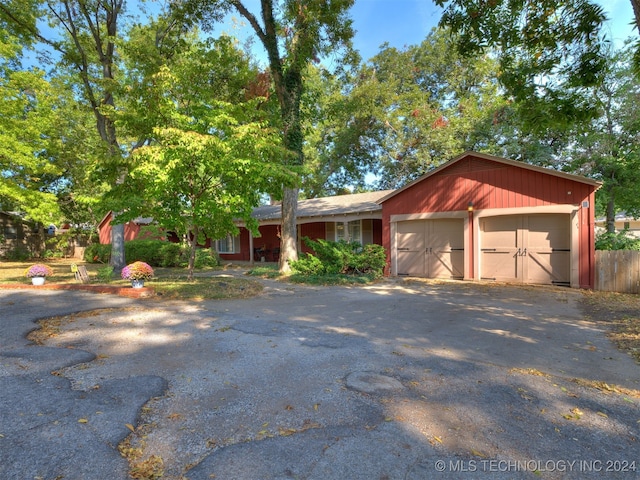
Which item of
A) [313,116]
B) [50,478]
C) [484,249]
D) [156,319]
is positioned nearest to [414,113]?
[313,116]

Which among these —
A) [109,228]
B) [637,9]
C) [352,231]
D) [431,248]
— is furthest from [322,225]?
[109,228]

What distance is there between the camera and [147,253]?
17672 millimetres

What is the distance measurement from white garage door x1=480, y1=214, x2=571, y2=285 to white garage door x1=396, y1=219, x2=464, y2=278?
0.83 m

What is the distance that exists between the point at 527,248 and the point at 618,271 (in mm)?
2304

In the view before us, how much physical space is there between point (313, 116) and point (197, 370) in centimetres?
1383

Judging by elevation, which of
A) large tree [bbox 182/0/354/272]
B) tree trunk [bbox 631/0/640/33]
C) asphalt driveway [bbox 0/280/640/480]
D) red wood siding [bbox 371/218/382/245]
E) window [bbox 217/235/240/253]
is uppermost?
large tree [bbox 182/0/354/272]

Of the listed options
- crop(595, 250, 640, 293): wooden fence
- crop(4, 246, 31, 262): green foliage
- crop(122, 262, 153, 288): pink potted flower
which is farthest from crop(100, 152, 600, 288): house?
crop(4, 246, 31, 262): green foliage

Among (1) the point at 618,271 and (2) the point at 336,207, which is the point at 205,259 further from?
(1) the point at 618,271

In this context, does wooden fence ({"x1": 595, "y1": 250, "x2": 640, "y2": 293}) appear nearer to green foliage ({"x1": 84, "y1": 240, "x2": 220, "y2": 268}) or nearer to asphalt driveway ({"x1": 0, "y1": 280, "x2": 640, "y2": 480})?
asphalt driveway ({"x1": 0, "y1": 280, "x2": 640, "y2": 480})

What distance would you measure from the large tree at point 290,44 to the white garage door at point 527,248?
6.93m

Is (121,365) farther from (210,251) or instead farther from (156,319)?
(210,251)

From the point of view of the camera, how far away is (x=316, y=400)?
3.09 meters

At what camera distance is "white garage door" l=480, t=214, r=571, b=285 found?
34.4 feet

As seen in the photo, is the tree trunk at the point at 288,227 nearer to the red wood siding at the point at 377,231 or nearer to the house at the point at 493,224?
the house at the point at 493,224
